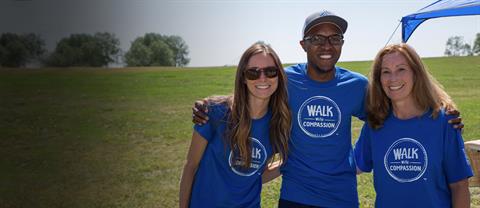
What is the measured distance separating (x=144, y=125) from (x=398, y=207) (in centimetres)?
1185

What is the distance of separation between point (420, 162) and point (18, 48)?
194cm

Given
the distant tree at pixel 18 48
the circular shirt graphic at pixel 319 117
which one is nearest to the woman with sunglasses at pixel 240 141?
the circular shirt graphic at pixel 319 117

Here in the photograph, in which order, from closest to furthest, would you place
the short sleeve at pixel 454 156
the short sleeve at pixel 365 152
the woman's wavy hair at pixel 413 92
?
the short sleeve at pixel 454 156 → the woman's wavy hair at pixel 413 92 → the short sleeve at pixel 365 152

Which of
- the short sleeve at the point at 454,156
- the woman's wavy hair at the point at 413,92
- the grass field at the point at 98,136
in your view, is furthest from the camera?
the woman's wavy hair at the point at 413,92

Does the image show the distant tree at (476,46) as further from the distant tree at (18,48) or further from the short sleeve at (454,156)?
the distant tree at (18,48)

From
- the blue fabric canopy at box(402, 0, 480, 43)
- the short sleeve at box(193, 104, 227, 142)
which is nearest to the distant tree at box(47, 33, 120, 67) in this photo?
the short sleeve at box(193, 104, 227, 142)

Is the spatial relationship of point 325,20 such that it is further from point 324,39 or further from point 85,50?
point 85,50

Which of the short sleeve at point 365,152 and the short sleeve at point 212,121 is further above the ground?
the short sleeve at point 212,121

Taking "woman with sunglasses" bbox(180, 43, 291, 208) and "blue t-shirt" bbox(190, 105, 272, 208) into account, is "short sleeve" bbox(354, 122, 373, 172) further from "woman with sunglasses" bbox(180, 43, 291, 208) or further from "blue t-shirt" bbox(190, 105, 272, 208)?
"blue t-shirt" bbox(190, 105, 272, 208)

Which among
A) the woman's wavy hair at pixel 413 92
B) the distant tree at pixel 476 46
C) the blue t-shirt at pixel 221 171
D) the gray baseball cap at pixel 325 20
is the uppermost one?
the distant tree at pixel 476 46

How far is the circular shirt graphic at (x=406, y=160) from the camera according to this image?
7.39 feet

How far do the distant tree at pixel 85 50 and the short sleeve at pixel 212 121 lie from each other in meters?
1.19

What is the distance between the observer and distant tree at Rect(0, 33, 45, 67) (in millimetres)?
934

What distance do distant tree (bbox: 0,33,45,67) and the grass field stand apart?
0.05 meters
